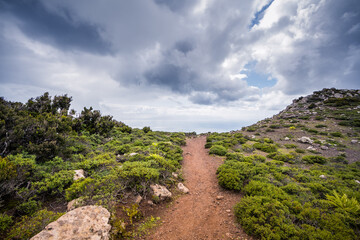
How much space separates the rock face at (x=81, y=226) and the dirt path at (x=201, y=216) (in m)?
1.72

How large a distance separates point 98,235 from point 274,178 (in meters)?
9.43

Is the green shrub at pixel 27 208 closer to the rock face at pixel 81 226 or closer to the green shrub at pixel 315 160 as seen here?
the rock face at pixel 81 226

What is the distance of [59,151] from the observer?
902cm

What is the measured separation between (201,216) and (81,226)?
178 inches

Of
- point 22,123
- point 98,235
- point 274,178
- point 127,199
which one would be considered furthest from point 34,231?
point 274,178

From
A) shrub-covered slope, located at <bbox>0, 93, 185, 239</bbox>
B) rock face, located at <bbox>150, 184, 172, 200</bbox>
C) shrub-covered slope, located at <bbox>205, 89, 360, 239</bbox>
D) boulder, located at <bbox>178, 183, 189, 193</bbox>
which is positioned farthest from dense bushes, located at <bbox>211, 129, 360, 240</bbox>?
shrub-covered slope, located at <bbox>0, 93, 185, 239</bbox>

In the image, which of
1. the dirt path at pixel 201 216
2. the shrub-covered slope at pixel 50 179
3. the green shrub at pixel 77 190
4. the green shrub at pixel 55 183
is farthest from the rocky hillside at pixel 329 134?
the green shrub at pixel 55 183

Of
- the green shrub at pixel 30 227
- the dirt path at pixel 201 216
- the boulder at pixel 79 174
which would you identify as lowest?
the dirt path at pixel 201 216

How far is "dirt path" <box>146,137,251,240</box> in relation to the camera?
4996mm

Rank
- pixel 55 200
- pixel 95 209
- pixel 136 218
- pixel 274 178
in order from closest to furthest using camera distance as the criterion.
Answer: pixel 95 209, pixel 136 218, pixel 55 200, pixel 274 178

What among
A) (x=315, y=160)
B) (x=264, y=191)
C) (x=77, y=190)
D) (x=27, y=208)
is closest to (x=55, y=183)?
(x=27, y=208)

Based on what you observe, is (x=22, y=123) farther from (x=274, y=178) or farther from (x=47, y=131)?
(x=274, y=178)

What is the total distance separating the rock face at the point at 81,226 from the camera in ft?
11.5

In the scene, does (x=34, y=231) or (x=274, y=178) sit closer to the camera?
(x=34, y=231)
